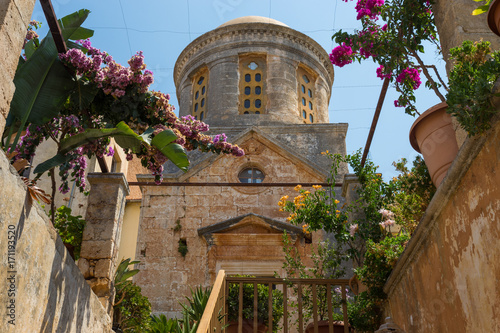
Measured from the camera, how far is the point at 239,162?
44.0 ft

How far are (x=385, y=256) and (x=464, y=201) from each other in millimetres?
2022

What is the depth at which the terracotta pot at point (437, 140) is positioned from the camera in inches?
154

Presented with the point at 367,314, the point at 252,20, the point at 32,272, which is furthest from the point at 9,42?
the point at 252,20

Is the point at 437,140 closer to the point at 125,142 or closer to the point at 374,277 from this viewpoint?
the point at 374,277

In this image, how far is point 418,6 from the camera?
16.0 ft

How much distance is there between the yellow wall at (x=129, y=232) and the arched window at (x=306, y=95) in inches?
268

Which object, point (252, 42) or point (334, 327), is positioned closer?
point (334, 327)

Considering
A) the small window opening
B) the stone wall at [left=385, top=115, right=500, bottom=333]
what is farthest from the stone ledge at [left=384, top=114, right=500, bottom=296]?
the small window opening

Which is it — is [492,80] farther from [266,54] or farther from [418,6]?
[266,54]

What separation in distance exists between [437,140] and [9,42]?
3288 millimetres

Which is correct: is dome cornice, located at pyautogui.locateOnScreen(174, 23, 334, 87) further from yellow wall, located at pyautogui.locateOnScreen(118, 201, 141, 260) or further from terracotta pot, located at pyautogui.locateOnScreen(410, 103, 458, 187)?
terracotta pot, located at pyautogui.locateOnScreen(410, 103, 458, 187)

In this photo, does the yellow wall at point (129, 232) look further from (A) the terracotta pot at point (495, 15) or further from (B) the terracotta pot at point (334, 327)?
(A) the terracotta pot at point (495, 15)

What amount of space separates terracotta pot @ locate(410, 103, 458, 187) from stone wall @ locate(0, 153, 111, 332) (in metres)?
3.10

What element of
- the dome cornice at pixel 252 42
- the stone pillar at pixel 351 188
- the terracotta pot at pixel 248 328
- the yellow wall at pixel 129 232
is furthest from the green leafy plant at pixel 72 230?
the dome cornice at pixel 252 42
